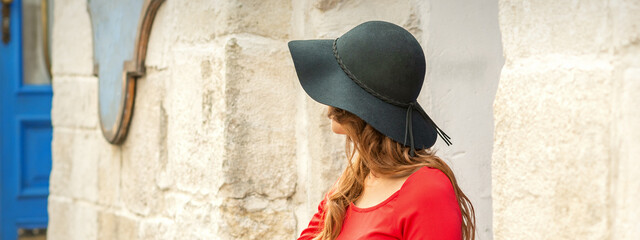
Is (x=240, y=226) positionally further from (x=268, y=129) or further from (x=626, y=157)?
(x=626, y=157)

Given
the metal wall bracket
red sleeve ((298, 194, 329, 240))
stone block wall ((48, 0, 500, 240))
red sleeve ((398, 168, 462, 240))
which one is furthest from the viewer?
the metal wall bracket

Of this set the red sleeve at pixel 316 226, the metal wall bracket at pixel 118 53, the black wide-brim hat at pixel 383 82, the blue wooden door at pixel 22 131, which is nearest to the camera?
the black wide-brim hat at pixel 383 82

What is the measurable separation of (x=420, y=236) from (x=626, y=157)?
1.33 feet

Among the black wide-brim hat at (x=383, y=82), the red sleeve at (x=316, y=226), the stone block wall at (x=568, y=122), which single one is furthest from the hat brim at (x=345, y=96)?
the red sleeve at (x=316, y=226)

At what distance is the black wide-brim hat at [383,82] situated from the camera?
1372mm

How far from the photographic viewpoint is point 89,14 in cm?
313

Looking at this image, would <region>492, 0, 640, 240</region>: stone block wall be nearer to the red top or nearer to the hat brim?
the red top

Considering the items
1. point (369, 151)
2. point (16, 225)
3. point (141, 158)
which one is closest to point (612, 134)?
point (369, 151)

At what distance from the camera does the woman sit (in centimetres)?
132

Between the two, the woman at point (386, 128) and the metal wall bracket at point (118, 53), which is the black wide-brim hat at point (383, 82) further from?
the metal wall bracket at point (118, 53)

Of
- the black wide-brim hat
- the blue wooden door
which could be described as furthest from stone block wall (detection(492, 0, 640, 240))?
the blue wooden door

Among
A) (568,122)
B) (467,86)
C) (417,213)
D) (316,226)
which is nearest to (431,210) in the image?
(417,213)

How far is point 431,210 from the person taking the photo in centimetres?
129

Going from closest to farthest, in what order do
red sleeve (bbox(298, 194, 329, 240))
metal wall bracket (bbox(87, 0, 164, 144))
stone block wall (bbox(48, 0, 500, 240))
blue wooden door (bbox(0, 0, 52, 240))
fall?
red sleeve (bbox(298, 194, 329, 240)) < stone block wall (bbox(48, 0, 500, 240)) < metal wall bracket (bbox(87, 0, 164, 144)) < blue wooden door (bbox(0, 0, 52, 240))
